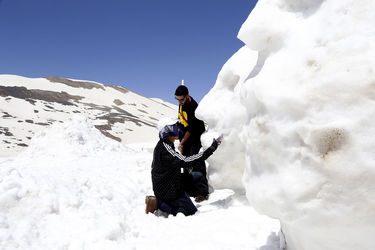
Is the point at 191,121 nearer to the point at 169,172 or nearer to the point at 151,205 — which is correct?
the point at 169,172

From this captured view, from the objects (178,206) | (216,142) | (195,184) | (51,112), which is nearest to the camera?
(216,142)

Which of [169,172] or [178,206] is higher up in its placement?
[169,172]

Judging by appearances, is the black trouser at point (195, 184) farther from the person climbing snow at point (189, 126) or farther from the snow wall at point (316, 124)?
the snow wall at point (316, 124)

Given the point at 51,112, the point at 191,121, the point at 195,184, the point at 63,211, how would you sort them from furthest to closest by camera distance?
the point at 51,112
the point at 191,121
the point at 195,184
the point at 63,211

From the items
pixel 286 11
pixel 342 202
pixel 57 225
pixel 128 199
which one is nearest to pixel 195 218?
pixel 128 199

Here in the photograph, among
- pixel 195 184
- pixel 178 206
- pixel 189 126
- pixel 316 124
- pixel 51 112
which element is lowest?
pixel 178 206

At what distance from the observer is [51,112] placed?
20.2m

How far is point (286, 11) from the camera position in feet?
5.72

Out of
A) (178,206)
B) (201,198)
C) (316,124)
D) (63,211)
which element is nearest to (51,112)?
(201,198)

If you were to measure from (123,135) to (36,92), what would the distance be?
460 inches

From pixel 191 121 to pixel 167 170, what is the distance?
1040 mm

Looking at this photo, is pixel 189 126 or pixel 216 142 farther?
pixel 189 126

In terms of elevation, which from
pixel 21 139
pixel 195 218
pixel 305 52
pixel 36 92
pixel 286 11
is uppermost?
pixel 36 92

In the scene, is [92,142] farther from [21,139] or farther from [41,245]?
[21,139]
